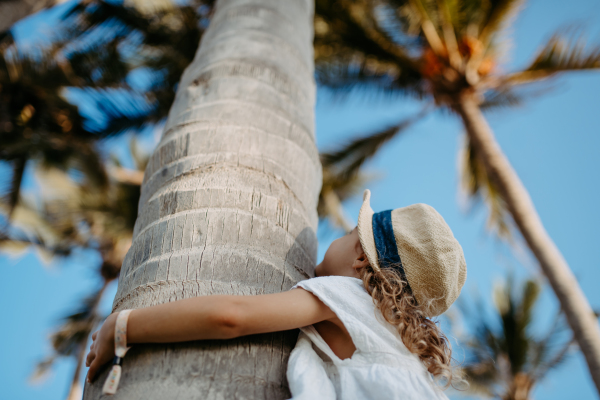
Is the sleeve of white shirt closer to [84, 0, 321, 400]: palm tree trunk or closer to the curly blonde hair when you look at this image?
[84, 0, 321, 400]: palm tree trunk

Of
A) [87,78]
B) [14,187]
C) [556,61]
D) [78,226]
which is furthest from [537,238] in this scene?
[78,226]

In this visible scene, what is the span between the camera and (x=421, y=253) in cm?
133

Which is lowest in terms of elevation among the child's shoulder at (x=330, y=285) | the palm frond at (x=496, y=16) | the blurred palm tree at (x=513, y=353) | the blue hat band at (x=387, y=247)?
the blurred palm tree at (x=513, y=353)

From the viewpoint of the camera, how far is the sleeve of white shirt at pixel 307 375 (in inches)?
38.8

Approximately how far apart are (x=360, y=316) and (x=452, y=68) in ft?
20.9

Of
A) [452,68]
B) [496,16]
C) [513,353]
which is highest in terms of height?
[496,16]

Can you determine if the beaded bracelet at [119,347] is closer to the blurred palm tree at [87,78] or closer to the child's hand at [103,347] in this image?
the child's hand at [103,347]

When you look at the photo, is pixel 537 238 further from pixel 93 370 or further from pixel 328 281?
pixel 93 370

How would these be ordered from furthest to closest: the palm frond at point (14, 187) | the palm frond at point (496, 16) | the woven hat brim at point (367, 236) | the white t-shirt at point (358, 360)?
the palm frond at point (14, 187)
the palm frond at point (496, 16)
the woven hat brim at point (367, 236)
the white t-shirt at point (358, 360)

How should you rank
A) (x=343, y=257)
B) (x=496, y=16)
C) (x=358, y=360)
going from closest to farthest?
(x=358, y=360) → (x=343, y=257) → (x=496, y=16)

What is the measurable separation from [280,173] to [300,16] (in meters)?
1.24

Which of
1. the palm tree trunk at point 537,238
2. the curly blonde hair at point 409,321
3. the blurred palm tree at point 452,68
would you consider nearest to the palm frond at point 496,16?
the blurred palm tree at point 452,68

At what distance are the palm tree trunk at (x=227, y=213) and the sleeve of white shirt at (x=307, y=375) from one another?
0.12 feet

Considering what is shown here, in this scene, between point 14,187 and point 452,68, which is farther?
point 14,187
